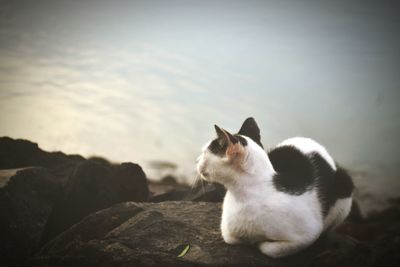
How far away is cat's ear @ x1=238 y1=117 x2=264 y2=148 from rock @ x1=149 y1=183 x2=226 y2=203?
5.54 ft

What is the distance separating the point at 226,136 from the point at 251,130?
2.39ft

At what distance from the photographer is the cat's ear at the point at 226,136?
3.59 meters

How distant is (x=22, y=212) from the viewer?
15.3 ft

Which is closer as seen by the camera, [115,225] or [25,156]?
[115,225]

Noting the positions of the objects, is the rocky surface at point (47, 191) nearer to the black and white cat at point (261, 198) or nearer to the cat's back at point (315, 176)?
the black and white cat at point (261, 198)

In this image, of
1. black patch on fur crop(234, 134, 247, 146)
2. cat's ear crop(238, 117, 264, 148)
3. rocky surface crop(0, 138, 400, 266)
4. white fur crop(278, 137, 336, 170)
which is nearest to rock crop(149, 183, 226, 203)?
rocky surface crop(0, 138, 400, 266)

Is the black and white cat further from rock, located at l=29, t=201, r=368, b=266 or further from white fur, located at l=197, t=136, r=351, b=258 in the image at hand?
rock, located at l=29, t=201, r=368, b=266

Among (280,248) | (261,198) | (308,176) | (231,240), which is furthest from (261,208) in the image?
(308,176)

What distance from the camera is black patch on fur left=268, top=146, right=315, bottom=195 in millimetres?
3926

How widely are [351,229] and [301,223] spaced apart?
7.58ft

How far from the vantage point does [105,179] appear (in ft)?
18.3

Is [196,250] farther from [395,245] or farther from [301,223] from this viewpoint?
[395,245]

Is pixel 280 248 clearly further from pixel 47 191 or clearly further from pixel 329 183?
pixel 47 191

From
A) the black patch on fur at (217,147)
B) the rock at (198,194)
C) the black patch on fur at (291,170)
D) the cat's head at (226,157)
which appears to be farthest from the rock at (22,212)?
the black patch on fur at (291,170)
